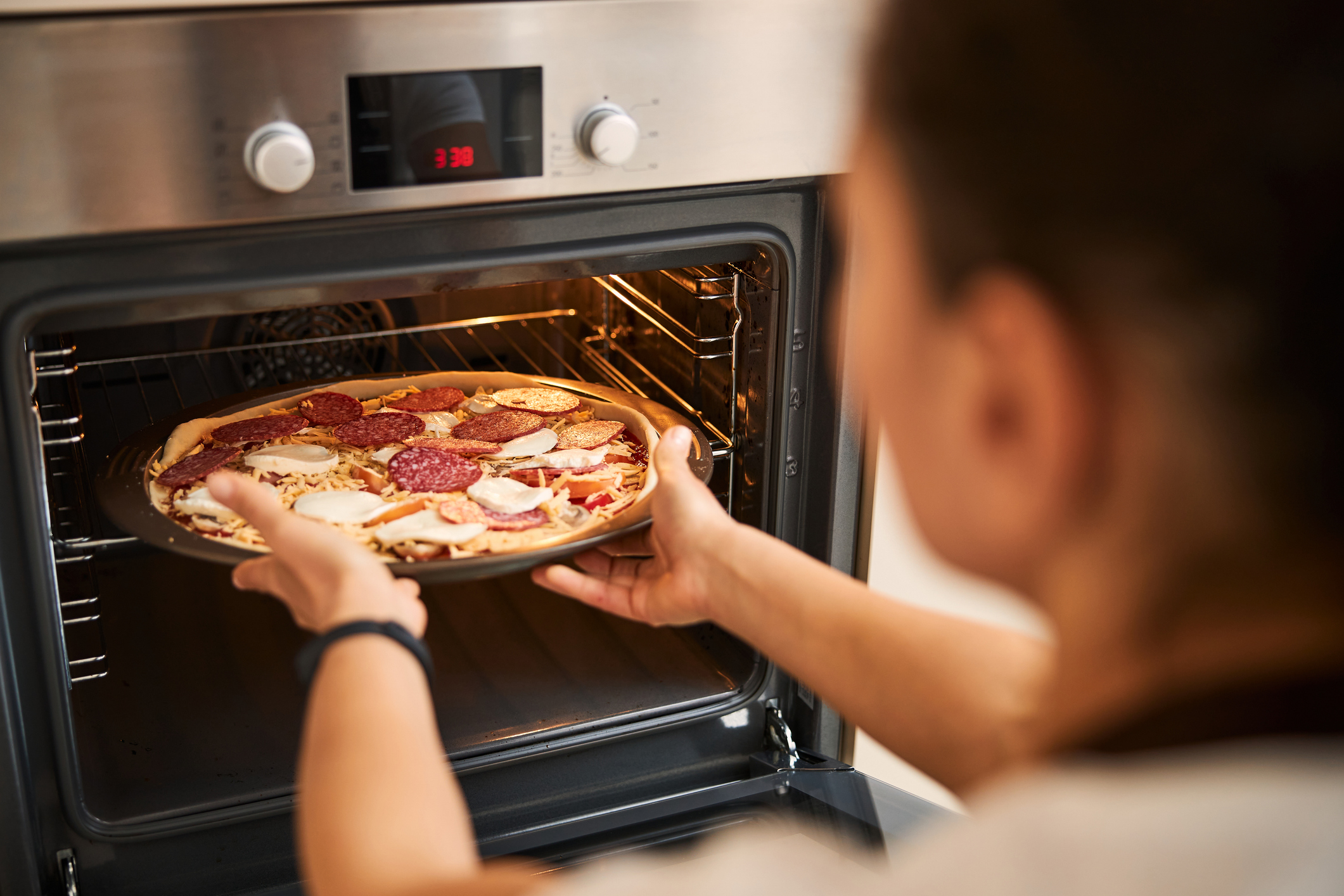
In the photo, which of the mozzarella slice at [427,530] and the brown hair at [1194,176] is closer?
the brown hair at [1194,176]

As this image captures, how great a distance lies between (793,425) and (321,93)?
0.61m

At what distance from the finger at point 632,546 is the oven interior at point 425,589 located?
164 mm

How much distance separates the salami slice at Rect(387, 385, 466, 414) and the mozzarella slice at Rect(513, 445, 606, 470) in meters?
0.20

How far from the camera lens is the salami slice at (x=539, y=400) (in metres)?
1.51

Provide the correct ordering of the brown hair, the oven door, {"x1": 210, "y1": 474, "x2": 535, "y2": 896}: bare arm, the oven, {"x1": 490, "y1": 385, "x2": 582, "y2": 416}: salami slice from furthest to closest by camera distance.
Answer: {"x1": 490, "y1": 385, "x2": 582, "y2": 416}: salami slice
the oven door
the oven
{"x1": 210, "y1": 474, "x2": 535, "y2": 896}: bare arm
the brown hair

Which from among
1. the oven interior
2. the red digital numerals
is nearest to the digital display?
the red digital numerals

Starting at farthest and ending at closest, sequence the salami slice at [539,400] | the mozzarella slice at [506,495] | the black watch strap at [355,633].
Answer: the salami slice at [539,400] → the mozzarella slice at [506,495] → the black watch strap at [355,633]

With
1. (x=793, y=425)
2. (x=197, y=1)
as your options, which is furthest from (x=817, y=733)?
(x=197, y=1)

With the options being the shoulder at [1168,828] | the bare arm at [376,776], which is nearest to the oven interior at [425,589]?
the bare arm at [376,776]

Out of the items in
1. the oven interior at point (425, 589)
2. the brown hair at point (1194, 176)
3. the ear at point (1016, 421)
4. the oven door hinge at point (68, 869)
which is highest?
the brown hair at point (1194, 176)

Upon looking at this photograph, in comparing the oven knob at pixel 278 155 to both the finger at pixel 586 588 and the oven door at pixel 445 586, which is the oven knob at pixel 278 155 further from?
the finger at pixel 586 588

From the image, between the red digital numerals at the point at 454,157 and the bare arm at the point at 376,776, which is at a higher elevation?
the red digital numerals at the point at 454,157

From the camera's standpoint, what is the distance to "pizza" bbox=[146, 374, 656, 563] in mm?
1204

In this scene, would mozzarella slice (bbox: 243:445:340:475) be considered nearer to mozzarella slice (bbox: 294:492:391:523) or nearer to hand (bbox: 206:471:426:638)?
mozzarella slice (bbox: 294:492:391:523)
